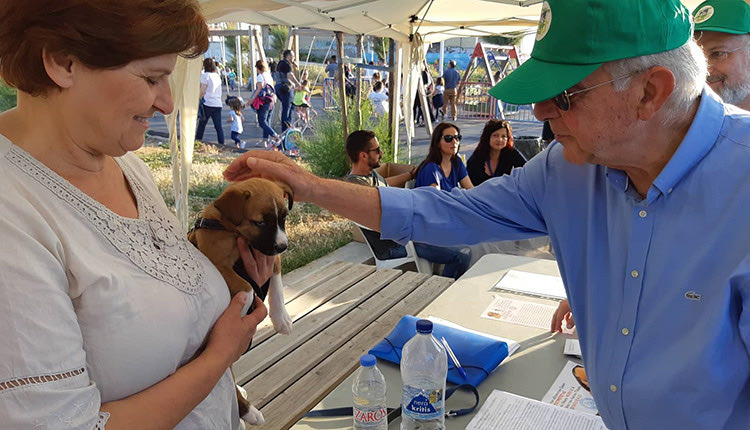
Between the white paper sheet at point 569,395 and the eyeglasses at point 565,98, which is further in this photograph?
the white paper sheet at point 569,395

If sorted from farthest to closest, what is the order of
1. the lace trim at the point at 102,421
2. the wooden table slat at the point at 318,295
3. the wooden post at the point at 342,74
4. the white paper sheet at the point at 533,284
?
the wooden post at the point at 342,74
the wooden table slat at the point at 318,295
the white paper sheet at the point at 533,284
the lace trim at the point at 102,421

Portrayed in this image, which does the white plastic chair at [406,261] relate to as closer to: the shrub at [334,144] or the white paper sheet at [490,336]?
the white paper sheet at [490,336]

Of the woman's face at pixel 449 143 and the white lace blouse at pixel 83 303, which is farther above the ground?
the white lace blouse at pixel 83 303

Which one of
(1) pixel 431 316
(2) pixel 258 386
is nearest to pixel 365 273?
(2) pixel 258 386

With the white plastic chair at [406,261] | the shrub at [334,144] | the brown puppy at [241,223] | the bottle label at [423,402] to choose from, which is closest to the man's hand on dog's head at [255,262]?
the brown puppy at [241,223]

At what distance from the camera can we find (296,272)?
261 inches

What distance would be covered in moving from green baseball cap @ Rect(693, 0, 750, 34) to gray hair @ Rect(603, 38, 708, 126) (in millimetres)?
2312

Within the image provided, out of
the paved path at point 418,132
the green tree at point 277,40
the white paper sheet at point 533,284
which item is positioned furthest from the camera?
the green tree at point 277,40

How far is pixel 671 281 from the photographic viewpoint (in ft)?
4.74

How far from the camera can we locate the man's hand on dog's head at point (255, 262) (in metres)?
2.13

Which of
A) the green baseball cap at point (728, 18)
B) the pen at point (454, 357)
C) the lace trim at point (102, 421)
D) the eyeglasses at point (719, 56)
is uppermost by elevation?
the green baseball cap at point (728, 18)

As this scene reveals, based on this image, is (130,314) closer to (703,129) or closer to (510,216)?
(510,216)

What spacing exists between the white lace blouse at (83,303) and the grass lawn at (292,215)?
5.24 m

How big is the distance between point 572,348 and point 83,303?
1.97 meters
